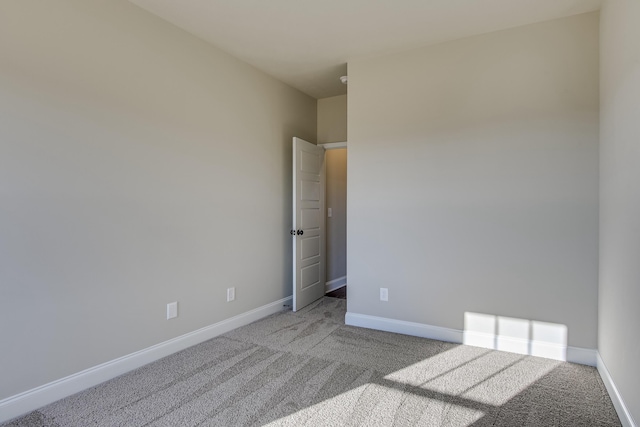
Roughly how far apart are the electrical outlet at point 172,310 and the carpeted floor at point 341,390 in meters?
0.32

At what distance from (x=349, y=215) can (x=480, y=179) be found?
Result: 1245 mm

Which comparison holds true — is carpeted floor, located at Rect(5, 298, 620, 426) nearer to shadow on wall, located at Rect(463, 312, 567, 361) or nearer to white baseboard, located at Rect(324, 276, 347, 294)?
shadow on wall, located at Rect(463, 312, 567, 361)

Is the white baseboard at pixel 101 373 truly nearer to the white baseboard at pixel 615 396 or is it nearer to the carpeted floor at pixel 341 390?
the carpeted floor at pixel 341 390

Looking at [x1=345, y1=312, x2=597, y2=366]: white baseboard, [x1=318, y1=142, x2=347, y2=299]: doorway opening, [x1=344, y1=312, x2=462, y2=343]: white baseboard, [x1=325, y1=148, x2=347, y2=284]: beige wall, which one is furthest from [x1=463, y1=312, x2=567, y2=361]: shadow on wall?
[x1=325, y1=148, x2=347, y2=284]: beige wall

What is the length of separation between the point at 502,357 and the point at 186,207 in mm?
2817

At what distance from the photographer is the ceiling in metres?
2.42

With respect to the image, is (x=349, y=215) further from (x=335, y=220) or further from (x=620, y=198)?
(x=620, y=198)

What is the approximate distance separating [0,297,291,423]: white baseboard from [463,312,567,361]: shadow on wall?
7.07 ft

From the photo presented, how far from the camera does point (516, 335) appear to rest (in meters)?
2.73

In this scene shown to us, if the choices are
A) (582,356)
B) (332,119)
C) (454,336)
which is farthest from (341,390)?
(332,119)

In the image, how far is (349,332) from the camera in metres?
3.18

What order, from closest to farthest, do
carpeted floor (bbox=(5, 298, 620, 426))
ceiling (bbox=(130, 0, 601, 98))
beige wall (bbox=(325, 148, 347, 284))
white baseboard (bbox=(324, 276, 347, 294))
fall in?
carpeted floor (bbox=(5, 298, 620, 426)) < ceiling (bbox=(130, 0, 601, 98)) < white baseboard (bbox=(324, 276, 347, 294)) < beige wall (bbox=(325, 148, 347, 284))

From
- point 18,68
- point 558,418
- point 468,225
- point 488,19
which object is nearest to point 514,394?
point 558,418

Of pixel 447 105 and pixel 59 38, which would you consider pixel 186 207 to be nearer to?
pixel 59 38
